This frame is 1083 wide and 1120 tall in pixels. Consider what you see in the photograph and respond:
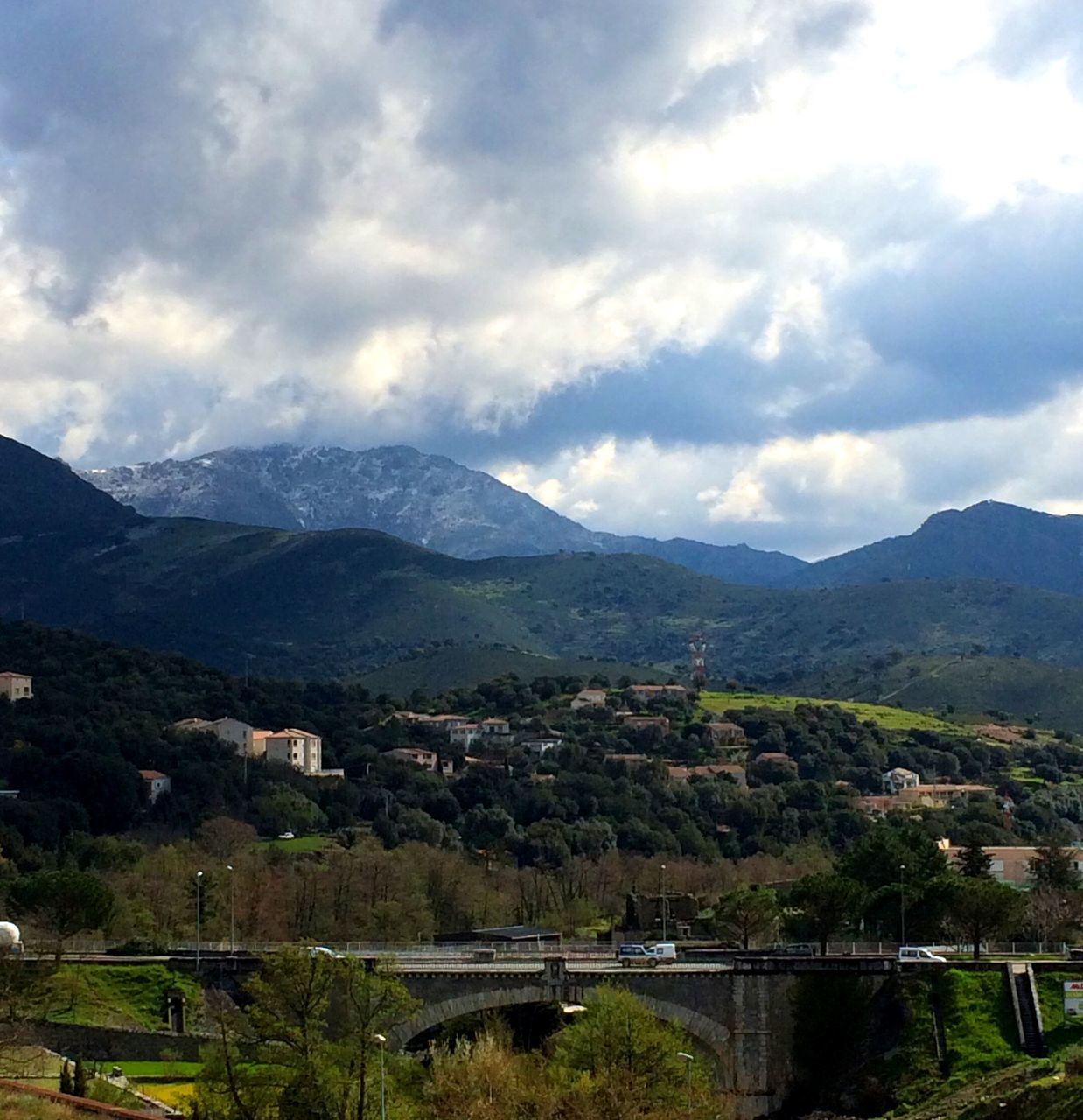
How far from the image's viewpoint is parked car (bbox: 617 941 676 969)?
81312mm

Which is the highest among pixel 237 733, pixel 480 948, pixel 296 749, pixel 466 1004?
pixel 237 733

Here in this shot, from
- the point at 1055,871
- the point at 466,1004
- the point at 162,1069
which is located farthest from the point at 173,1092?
the point at 1055,871

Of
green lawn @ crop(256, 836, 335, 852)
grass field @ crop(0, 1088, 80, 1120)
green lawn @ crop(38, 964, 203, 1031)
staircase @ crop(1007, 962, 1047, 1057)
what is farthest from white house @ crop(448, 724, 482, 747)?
grass field @ crop(0, 1088, 80, 1120)

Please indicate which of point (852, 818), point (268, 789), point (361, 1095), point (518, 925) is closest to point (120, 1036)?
point (361, 1095)

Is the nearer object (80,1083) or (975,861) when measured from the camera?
(80,1083)

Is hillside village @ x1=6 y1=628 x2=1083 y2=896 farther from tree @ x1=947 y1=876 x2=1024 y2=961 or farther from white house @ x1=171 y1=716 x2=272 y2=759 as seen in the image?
tree @ x1=947 y1=876 x2=1024 y2=961

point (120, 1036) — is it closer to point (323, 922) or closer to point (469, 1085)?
point (469, 1085)

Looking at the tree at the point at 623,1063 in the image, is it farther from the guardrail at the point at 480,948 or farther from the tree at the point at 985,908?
the tree at the point at 985,908

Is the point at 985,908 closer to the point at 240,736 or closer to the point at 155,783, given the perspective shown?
the point at 155,783

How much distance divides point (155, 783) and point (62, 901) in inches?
2488

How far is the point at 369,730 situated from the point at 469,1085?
130m

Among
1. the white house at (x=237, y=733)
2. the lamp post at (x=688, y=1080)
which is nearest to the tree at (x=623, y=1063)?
the lamp post at (x=688, y=1080)

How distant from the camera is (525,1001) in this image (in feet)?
257

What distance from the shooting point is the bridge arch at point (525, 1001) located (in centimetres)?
7738
